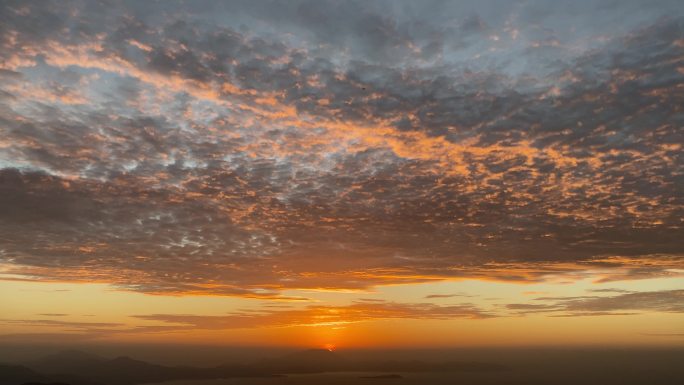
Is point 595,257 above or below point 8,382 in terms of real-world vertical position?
above

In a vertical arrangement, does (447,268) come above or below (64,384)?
above

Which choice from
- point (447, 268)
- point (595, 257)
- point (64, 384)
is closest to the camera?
point (595, 257)

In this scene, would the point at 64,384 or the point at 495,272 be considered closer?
the point at 495,272

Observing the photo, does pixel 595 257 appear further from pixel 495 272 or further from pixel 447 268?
pixel 447 268

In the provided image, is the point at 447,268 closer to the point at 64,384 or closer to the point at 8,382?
the point at 64,384

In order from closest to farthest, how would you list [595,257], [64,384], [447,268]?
[595,257]
[447,268]
[64,384]

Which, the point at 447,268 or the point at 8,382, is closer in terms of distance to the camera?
the point at 447,268

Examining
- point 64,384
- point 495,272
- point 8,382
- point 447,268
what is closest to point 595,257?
point 495,272
